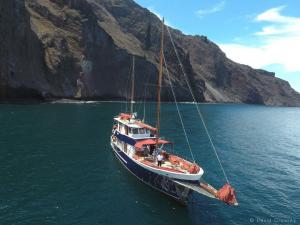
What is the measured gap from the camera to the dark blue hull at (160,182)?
31703mm

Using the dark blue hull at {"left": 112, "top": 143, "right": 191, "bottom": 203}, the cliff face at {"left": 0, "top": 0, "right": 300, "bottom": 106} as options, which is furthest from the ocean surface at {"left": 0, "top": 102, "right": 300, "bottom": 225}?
the cliff face at {"left": 0, "top": 0, "right": 300, "bottom": 106}

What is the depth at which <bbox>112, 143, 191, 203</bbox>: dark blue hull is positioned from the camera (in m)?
31.7

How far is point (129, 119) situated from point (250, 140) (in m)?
38.0

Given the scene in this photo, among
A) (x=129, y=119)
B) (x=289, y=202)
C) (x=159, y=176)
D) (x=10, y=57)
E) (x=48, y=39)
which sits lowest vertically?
(x=289, y=202)

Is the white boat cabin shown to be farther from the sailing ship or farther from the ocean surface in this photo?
the ocean surface

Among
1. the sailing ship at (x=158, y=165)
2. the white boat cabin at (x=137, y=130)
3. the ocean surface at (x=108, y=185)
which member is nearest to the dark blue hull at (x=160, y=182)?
the sailing ship at (x=158, y=165)

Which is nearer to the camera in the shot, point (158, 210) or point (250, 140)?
point (158, 210)

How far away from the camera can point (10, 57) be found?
371 ft

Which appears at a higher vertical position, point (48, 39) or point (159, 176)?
point (48, 39)

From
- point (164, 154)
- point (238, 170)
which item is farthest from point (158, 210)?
point (238, 170)

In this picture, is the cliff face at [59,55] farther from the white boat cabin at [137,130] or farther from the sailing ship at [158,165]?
the sailing ship at [158,165]

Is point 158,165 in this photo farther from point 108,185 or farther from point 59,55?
point 59,55

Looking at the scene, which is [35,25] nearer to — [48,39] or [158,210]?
[48,39]

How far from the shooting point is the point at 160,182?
3384 cm
